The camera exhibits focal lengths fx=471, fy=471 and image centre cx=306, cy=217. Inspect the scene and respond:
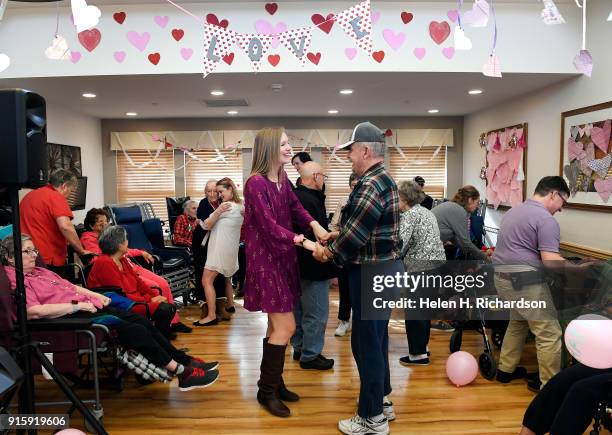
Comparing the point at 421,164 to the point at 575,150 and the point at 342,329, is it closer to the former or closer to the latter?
the point at 575,150

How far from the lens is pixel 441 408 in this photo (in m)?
2.69

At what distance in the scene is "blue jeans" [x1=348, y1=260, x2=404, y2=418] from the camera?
2238mm

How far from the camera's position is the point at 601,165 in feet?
13.2

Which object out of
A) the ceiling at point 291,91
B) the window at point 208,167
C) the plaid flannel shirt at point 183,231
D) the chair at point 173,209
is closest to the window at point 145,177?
the window at point 208,167

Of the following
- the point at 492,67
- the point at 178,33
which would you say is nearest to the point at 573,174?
the point at 492,67

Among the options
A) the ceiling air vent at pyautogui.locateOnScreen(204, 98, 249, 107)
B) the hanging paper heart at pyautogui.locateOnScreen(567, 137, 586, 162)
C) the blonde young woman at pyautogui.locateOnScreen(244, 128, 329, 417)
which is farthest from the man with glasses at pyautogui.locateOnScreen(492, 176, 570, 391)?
the ceiling air vent at pyautogui.locateOnScreen(204, 98, 249, 107)

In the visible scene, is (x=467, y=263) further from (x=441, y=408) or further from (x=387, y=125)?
(x=387, y=125)

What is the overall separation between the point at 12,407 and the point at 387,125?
21.3 feet

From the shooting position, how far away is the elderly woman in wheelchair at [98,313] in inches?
99.8

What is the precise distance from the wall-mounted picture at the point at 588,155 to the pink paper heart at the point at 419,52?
1556mm

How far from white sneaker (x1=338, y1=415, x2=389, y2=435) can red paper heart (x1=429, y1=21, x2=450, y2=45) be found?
3306 mm

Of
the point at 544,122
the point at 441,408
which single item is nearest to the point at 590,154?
the point at 544,122

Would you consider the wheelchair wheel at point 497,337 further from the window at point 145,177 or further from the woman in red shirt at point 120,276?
the window at point 145,177

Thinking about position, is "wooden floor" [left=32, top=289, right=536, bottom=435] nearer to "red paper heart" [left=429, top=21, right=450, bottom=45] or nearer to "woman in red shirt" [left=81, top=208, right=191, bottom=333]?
"woman in red shirt" [left=81, top=208, right=191, bottom=333]
